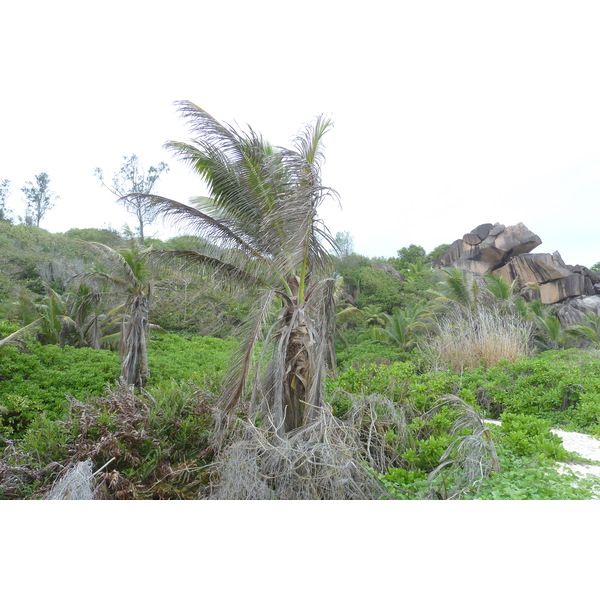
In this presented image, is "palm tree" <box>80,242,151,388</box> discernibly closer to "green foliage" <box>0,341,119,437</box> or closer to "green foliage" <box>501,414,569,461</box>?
"green foliage" <box>0,341,119,437</box>

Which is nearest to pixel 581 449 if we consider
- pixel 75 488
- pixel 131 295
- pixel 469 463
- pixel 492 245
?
pixel 469 463

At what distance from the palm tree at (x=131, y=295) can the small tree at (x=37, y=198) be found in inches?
463

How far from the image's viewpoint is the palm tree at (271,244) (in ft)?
13.9

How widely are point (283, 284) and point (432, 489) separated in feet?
7.78

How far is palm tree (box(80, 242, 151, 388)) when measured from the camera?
861cm

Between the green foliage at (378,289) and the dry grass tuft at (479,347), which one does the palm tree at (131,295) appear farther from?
the green foliage at (378,289)

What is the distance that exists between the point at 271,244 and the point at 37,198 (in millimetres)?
19122

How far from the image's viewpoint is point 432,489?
3510 millimetres

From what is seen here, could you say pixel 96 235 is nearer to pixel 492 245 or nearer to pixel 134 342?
pixel 134 342

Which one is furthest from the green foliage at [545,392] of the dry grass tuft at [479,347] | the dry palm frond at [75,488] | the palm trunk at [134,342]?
the palm trunk at [134,342]

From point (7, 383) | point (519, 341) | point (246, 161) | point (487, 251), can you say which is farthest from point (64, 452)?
point (487, 251)

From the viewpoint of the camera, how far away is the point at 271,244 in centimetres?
448

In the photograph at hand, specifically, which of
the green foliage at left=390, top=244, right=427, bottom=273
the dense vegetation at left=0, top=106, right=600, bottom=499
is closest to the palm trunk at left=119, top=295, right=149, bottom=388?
the dense vegetation at left=0, top=106, right=600, bottom=499

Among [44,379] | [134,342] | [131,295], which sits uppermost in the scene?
[131,295]
